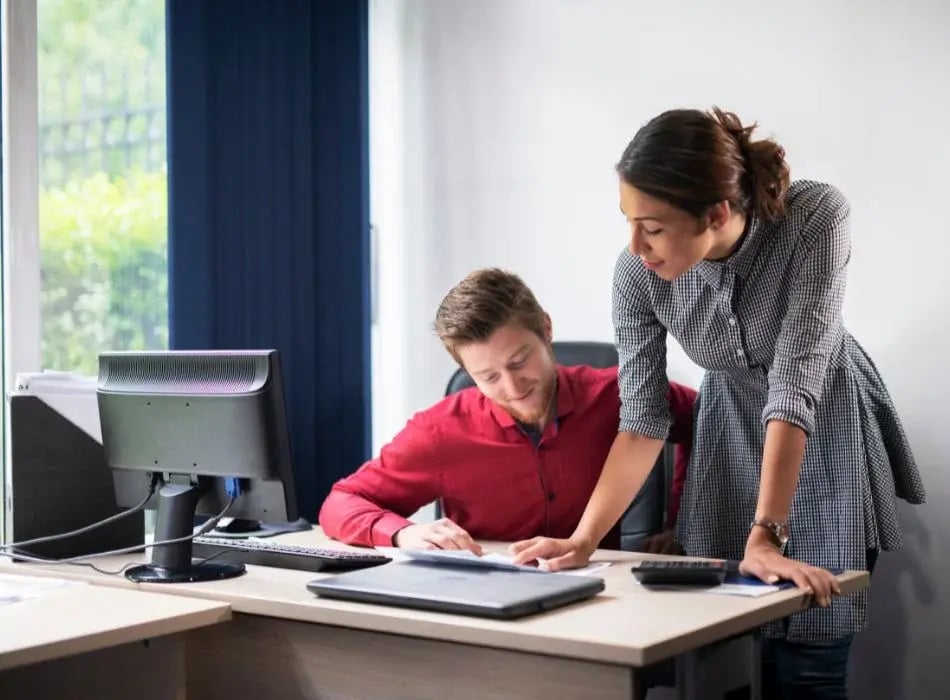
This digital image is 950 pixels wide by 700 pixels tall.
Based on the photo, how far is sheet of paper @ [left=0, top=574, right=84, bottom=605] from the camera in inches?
71.3

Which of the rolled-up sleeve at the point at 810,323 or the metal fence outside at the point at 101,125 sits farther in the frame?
the metal fence outside at the point at 101,125

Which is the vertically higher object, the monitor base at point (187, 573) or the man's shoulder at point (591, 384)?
the man's shoulder at point (591, 384)

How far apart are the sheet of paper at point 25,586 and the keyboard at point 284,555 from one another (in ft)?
0.82

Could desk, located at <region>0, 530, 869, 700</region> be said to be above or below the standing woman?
below

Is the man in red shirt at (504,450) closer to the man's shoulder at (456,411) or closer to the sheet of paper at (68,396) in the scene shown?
the man's shoulder at (456,411)

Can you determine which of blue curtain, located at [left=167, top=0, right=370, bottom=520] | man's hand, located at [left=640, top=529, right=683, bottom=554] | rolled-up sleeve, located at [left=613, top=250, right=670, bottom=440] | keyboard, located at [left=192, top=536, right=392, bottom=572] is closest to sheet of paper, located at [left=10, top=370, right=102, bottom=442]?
keyboard, located at [left=192, top=536, right=392, bottom=572]

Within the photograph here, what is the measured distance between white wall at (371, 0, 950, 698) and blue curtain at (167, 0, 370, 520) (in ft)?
0.45

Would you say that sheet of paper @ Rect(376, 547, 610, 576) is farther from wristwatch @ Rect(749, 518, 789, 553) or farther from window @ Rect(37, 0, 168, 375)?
window @ Rect(37, 0, 168, 375)

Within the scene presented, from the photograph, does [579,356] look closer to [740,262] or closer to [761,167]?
[740,262]

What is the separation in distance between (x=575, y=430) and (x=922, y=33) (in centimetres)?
118

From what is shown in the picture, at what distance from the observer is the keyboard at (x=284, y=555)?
1.94 meters

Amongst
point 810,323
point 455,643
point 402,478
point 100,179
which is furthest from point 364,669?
point 100,179

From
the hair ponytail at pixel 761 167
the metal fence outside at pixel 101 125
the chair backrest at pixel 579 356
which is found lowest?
the chair backrest at pixel 579 356

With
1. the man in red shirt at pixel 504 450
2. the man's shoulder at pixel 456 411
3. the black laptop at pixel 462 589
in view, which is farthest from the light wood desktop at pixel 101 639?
the man's shoulder at pixel 456 411
